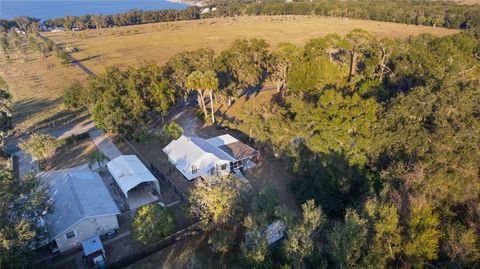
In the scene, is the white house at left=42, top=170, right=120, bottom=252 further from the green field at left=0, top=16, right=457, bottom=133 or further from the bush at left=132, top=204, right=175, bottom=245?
the green field at left=0, top=16, right=457, bottom=133

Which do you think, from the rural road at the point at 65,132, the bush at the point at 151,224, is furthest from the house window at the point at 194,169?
the rural road at the point at 65,132

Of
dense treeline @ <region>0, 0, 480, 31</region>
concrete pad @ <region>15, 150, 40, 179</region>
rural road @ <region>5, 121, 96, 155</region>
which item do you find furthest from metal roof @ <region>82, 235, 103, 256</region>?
dense treeline @ <region>0, 0, 480, 31</region>

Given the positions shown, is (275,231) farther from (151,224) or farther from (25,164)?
(25,164)

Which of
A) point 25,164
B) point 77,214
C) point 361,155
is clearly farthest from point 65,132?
point 361,155

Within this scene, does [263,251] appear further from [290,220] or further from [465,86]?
[465,86]

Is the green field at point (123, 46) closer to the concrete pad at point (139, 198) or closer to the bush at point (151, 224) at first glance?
the concrete pad at point (139, 198)

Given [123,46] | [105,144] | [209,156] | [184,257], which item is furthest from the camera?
[123,46]
